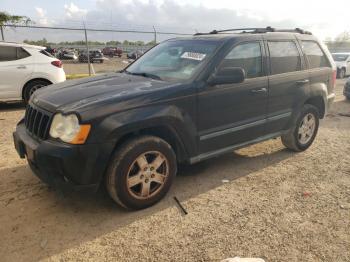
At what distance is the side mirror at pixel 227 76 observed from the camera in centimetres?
370

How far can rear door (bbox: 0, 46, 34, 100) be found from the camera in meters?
7.86

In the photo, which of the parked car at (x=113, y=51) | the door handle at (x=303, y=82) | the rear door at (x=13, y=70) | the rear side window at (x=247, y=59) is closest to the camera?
the rear side window at (x=247, y=59)

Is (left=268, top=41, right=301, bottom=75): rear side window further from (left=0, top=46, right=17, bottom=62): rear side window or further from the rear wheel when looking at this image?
the rear wheel

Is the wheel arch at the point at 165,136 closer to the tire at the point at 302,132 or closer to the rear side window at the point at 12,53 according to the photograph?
the tire at the point at 302,132

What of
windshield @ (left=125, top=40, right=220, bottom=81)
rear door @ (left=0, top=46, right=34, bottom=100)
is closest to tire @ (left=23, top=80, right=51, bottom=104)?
rear door @ (left=0, top=46, right=34, bottom=100)

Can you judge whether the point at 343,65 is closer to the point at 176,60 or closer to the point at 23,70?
the point at 23,70

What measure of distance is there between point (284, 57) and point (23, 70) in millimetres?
6050

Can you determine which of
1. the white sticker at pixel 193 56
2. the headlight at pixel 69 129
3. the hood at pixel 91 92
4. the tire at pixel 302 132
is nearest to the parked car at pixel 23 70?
the hood at pixel 91 92

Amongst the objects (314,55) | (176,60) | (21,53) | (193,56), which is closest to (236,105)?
(193,56)

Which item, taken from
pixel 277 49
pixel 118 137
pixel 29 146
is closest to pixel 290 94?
pixel 277 49

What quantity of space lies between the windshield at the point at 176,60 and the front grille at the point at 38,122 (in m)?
1.34

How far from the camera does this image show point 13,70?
26.0 ft

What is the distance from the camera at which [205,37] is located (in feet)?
14.2

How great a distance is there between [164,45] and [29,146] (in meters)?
Answer: 2.32
